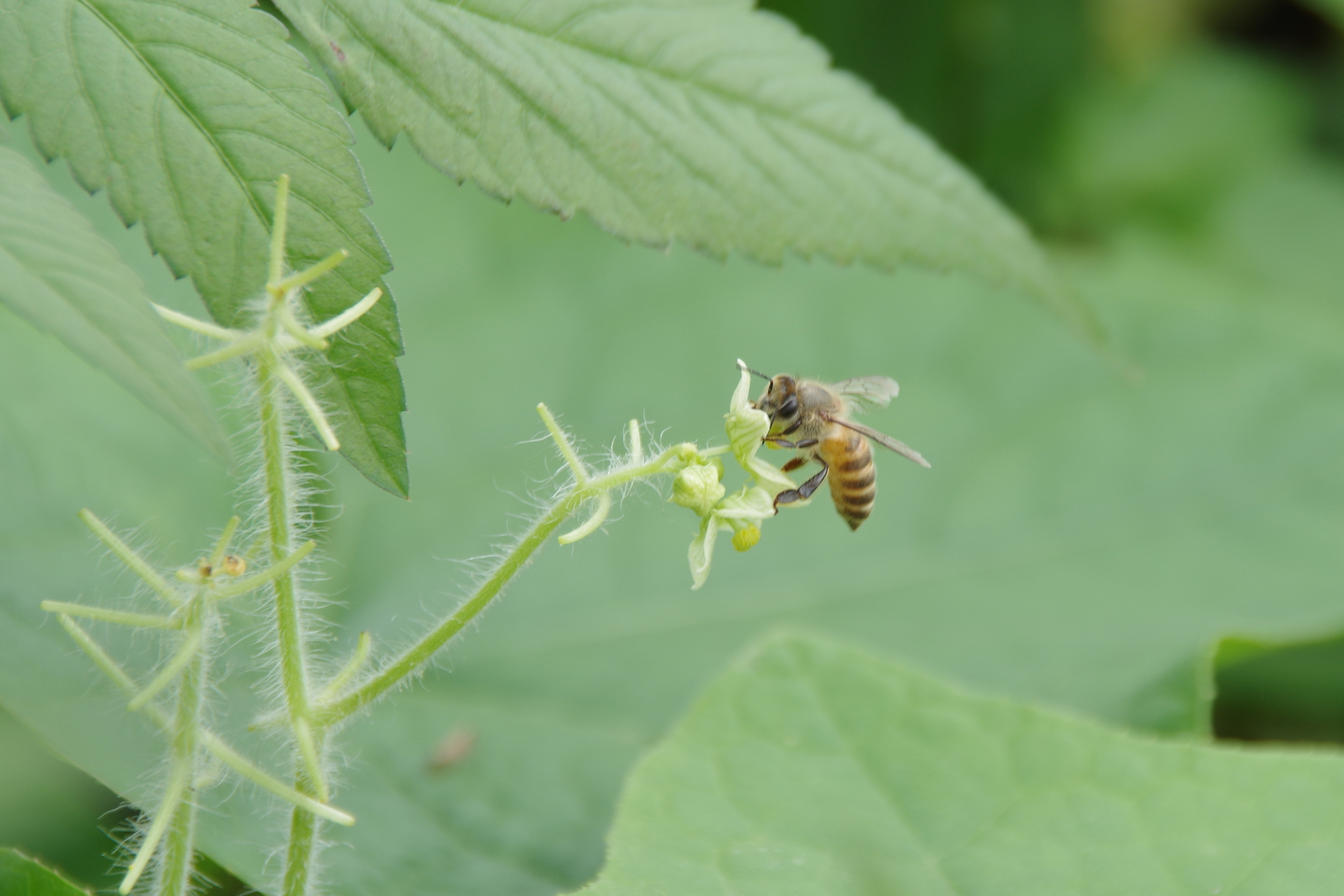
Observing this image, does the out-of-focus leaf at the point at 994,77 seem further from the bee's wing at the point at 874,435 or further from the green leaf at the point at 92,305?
the green leaf at the point at 92,305

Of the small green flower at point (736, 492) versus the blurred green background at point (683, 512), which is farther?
the blurred green background at point (683, 512)

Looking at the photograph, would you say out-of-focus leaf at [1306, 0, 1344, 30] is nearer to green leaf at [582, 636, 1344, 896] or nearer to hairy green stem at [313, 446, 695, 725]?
green leaf at [582, 636, 1344, 896]

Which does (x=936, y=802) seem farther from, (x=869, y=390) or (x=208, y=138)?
(x=208, y=138)

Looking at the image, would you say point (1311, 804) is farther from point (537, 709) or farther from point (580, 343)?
point (580, 343)

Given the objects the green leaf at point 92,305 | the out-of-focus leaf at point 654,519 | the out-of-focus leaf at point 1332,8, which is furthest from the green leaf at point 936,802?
the out-of-focus leaf at point 1332,8

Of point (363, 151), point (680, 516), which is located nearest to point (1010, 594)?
point (680, 516)

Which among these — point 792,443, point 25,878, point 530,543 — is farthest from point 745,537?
point 25,878
